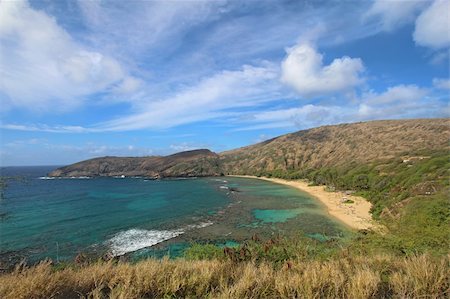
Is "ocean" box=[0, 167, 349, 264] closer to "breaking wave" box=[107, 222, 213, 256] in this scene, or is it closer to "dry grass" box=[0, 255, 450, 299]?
"breaking wave" box=[107, 222, 213, 256]

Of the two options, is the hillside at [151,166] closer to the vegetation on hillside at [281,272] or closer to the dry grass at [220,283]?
the vegetation on hillside at [281,272]

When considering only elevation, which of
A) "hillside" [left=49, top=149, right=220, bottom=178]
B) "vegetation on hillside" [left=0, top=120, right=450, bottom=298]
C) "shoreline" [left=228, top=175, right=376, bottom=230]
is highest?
"hillside" [left=49, top=149, right=220, bottom=178]

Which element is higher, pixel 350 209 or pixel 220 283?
pixel 220 283

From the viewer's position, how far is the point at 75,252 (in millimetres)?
26656

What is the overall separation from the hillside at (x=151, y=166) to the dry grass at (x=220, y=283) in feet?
414

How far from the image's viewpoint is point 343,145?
11600cm

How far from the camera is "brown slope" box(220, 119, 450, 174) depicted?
88.2m

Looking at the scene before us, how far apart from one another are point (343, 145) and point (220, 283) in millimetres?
120525

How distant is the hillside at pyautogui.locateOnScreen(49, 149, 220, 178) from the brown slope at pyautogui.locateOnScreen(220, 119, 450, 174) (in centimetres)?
1096

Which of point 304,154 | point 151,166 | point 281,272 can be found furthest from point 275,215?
point 151,166

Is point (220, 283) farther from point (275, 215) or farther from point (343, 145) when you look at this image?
point (343, 145)

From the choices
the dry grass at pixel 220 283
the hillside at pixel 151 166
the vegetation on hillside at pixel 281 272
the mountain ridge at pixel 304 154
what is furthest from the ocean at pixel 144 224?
the hillside at pixel 151 166

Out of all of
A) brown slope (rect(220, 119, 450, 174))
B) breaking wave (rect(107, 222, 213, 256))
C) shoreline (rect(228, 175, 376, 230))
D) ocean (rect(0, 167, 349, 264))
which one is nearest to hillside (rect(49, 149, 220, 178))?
brown slope (rect(220, 119, 450, 174))

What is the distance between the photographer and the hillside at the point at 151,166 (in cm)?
13562
